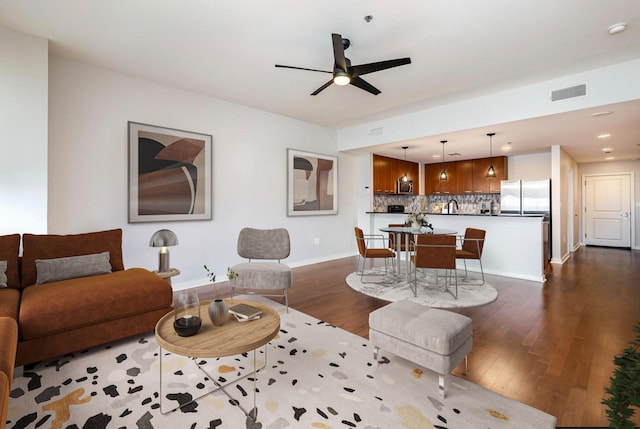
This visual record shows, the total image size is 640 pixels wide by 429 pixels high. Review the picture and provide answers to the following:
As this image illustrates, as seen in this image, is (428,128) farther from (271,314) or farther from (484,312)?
(271,314)

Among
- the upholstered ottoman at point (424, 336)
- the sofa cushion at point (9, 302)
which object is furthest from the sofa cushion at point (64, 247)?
the upholstered ottoman at point (424, 336)

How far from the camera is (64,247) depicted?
3115mm

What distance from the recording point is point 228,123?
5027 millimetres

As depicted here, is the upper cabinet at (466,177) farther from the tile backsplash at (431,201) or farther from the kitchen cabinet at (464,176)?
the tile backsplash at (431,201)

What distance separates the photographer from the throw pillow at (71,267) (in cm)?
288

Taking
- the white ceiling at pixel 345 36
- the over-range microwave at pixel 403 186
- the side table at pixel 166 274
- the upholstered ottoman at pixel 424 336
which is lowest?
the upholstered ottoman at pixel 424 336

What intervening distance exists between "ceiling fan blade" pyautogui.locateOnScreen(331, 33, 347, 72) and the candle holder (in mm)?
2316

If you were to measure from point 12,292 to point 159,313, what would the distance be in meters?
1.16

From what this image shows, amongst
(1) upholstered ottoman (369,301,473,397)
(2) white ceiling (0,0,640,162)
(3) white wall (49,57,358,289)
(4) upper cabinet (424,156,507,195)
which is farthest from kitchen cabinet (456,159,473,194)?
(1) upholstered ottoman (369,301,473,397)

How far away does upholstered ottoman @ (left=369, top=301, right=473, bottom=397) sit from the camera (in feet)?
6.47

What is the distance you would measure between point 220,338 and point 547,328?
3140 millimetres

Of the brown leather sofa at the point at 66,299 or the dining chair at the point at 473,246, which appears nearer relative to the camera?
the brown leather sofa at the point at 66,299

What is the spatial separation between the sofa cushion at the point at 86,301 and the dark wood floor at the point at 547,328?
1.62m

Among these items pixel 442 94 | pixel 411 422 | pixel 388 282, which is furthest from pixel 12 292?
pixel 442 94
